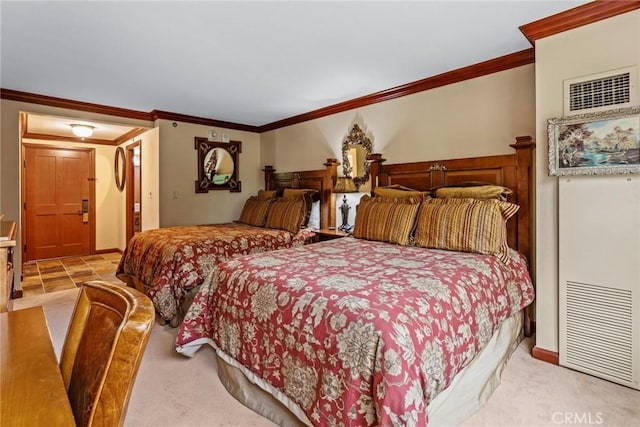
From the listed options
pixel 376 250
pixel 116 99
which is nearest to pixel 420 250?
pixel 376 250

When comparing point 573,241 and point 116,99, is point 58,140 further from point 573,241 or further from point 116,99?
point 573,241

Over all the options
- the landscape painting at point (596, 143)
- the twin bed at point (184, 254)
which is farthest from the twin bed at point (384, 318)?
the twin bed at point (184, 254)

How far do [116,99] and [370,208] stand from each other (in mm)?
3319

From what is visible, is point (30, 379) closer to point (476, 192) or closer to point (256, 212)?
point (476, 192)

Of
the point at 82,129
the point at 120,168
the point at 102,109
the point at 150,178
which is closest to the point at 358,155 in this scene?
the point at 150,178

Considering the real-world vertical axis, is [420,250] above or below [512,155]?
below

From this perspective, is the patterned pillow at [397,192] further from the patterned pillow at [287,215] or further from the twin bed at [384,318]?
the patterned pillow at [287,215]

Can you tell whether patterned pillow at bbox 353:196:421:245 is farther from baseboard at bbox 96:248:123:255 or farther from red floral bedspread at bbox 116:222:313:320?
baseboard at bbox 96:248:123:255

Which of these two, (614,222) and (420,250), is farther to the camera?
(420,250)

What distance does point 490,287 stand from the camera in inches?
80.1

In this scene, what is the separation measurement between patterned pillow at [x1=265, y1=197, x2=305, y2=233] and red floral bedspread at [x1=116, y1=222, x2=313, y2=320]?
21cm

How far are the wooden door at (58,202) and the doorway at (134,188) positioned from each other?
3.07 feet

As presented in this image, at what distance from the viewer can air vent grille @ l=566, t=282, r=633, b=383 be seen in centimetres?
204

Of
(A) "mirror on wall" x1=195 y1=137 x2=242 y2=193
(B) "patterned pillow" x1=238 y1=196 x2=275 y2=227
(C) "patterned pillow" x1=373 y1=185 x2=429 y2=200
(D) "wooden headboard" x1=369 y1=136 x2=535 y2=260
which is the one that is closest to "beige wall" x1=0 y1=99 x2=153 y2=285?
(A) "mirror on wall" x1=195 y1=137 x2=242 y2=193
